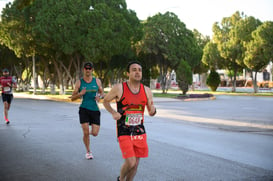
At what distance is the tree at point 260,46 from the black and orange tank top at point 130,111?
37.1 m

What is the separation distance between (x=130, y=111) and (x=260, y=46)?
1481 inches

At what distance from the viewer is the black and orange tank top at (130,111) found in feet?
15.5

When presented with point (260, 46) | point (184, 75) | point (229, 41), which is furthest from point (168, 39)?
point (184, 75)

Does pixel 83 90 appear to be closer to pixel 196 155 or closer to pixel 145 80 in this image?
pixel 196 155

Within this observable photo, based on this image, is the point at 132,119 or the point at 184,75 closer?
the point at 132,119

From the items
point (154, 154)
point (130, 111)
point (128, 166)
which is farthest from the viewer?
point (154, 154)

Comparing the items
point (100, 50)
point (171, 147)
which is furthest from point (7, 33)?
point (171, 147)

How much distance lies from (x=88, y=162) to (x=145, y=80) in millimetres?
33587

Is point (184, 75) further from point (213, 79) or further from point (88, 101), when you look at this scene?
point (88, 101)

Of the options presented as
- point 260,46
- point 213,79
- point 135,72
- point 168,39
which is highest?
point 168,39

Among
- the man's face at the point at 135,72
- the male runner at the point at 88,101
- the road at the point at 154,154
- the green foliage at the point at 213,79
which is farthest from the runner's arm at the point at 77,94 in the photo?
the green foliage at the point at 213,79

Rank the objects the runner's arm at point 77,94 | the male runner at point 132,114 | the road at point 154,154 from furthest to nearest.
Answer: the runner's arm at point 77,94
the road at point 154,154
the male runner at point 132,114

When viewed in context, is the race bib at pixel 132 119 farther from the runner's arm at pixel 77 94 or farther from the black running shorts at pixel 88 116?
the black running shorts at pixel 88 116

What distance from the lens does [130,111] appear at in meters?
4.74
